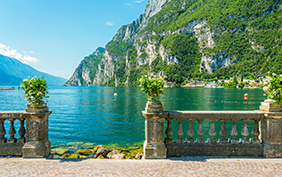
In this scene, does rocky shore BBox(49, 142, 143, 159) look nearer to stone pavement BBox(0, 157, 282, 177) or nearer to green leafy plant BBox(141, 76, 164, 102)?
stone pavement BBox(0, 157, 282, 177)

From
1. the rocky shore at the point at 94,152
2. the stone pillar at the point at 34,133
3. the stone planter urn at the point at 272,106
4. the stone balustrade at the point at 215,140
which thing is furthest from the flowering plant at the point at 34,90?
the stone planter urn at the point at 272,106

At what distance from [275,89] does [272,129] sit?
55.4 inches

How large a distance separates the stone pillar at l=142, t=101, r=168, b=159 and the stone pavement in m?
0.31

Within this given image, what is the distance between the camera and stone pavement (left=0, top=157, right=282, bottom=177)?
16.8 feet

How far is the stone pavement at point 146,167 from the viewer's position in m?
5.11

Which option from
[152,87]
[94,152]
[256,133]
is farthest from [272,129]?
[94,152]

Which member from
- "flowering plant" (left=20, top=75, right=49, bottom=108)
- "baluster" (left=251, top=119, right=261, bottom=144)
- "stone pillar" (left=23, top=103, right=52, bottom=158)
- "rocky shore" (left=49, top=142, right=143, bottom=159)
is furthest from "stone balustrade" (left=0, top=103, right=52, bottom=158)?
"baluster" (left=251, top=119, right=261, bottom=144)

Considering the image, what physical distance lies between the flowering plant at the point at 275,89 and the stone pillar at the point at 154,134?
369 centimetres

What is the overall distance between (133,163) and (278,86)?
551cm

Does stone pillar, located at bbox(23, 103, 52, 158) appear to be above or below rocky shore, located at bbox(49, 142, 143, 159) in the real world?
above

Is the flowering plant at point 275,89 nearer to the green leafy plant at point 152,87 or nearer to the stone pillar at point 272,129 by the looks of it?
the stone pillar at point 272,129

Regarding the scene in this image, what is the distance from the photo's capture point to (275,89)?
6.20 metres

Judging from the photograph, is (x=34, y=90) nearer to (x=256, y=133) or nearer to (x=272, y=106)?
(x=256, y=133)

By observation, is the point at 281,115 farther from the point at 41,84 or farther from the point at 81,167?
the point at 41,84
